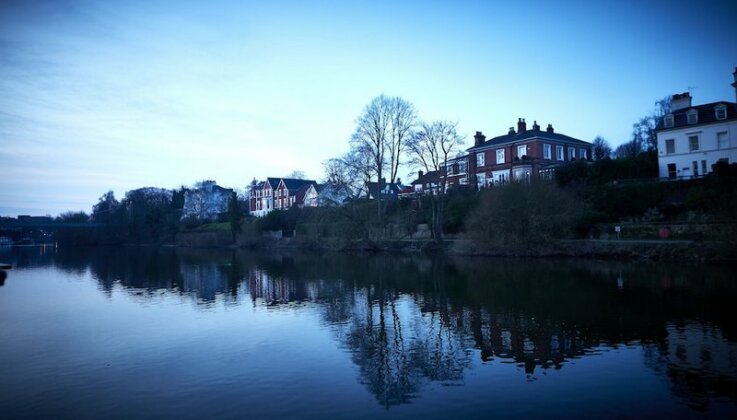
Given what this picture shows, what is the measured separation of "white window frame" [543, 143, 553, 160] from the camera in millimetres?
60531

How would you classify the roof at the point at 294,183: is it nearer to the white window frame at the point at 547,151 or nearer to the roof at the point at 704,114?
the white window frame at the point at 547,151

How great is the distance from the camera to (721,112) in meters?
44.1

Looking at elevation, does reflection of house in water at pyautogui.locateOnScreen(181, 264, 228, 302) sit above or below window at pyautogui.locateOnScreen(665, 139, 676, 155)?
below

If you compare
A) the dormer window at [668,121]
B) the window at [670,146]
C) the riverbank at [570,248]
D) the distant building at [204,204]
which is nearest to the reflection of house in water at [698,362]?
the riverbank at [570,248]

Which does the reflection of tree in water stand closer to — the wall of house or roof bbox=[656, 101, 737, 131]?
the wall of house

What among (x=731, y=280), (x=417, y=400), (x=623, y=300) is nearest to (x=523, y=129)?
(x=731, y=280)

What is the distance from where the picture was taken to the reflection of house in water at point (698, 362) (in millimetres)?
9750

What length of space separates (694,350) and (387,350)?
8130mm

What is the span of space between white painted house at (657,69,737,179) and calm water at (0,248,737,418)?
2458 centimetres

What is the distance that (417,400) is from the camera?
9906 millimetres

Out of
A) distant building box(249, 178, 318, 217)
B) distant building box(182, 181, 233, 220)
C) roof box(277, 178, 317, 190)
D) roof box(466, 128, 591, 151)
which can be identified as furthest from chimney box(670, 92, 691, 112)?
distant building box(182, 181, 233, 220)

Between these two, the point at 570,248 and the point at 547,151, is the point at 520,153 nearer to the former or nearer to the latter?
the point at 547,151

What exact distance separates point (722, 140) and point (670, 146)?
4.30m

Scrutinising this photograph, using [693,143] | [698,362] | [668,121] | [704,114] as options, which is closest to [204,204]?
[668,121]
